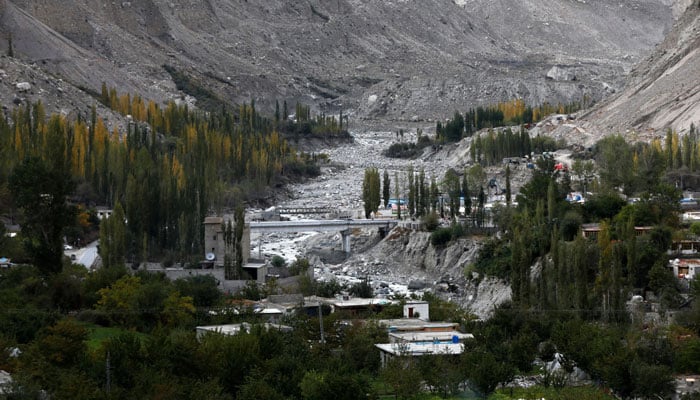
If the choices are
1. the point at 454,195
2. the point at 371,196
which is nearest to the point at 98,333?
the point at 454,195

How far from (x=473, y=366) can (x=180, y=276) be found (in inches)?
724

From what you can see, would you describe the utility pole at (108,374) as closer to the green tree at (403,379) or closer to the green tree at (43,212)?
the green tree at (403,379)

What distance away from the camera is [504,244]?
5550 cm

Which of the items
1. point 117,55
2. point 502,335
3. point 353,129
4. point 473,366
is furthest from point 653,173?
point 117,55

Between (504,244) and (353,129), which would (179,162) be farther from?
(353,129)

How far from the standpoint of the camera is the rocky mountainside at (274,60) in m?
123

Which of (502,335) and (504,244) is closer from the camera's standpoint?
(502,335)

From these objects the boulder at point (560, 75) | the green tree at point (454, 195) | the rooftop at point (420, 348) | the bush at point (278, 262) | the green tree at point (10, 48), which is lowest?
the rooftop at point (420, 348)

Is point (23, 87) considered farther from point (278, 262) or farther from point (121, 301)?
point (121, 301)

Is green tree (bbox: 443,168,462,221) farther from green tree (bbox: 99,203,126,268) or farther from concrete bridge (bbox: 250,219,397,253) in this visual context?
green tree (bbox: 99,203,126,268)

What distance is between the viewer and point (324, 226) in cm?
6656

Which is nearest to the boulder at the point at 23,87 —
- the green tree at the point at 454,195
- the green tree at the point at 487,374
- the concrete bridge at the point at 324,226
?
the concrete bridge at the point at 324,226

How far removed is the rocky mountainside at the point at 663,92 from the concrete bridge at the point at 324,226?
25804 mm

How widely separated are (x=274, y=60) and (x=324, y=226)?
108363 millimetres
